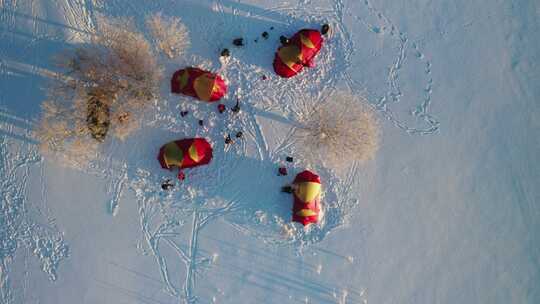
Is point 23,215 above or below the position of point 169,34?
below

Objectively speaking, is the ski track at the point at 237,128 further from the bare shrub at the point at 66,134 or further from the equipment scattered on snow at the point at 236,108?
the bare shrub at the point at 66,134

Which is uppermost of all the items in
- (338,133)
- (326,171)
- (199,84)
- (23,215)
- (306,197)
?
(199,84)

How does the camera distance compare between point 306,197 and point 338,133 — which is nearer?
point 306,197

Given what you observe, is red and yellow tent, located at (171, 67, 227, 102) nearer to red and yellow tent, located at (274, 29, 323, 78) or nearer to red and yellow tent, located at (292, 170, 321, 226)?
red and yellow tent, located at (274, 29, 323, 78)

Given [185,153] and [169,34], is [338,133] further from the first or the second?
[169,34]

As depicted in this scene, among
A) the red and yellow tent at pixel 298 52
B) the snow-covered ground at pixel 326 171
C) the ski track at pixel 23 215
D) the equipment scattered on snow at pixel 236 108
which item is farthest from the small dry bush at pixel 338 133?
the ski track at pixel 23 215

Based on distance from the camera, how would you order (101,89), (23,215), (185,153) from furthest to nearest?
(23,215), (101,89), (185,153)

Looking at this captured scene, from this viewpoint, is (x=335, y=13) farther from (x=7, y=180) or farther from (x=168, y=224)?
(x=7, y=180)

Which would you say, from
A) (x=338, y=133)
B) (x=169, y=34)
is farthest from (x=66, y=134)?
(x=338, y=133)
